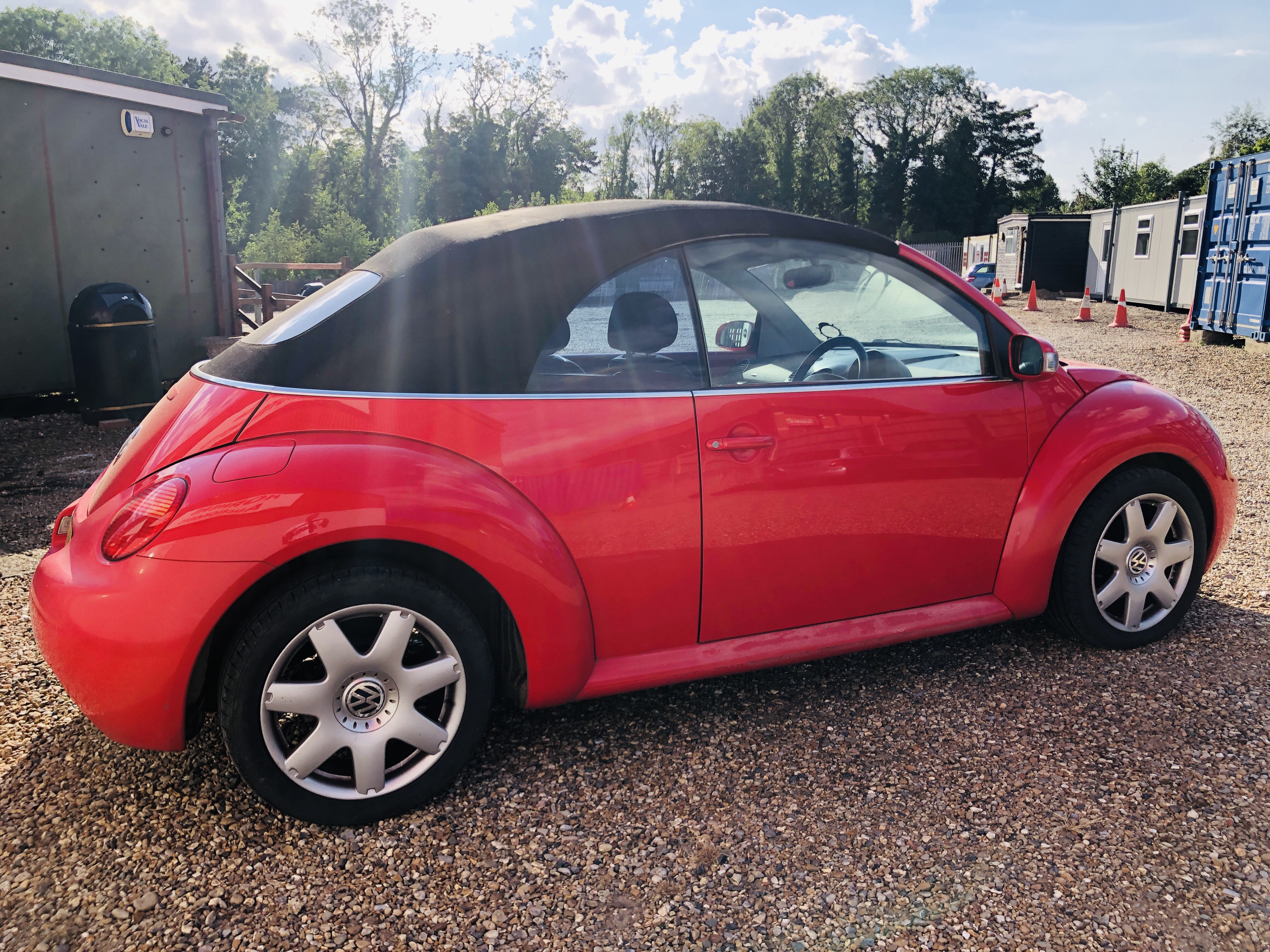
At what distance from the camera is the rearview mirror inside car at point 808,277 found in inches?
120

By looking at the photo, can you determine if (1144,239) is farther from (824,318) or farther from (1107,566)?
(824,318)

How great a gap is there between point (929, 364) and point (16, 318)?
8.99 meters

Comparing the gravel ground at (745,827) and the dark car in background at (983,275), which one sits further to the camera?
the dark car in background at (983,275)

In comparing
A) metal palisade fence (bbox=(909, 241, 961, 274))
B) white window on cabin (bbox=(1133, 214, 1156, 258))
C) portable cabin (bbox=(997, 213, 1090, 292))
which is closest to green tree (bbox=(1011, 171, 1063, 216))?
metal palisade fence (bbox=(909, 241, 961, 274))

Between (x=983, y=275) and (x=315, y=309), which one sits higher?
(x=983, y=275)

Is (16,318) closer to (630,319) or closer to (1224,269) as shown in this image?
(630,319)

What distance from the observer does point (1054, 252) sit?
2880cm

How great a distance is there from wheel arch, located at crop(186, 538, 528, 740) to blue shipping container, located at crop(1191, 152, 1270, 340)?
12.8 metres

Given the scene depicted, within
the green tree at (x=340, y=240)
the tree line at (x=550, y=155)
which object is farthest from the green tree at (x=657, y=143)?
the green tree at (x=340, y=240)

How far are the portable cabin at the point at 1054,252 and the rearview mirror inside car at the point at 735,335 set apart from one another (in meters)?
28.1

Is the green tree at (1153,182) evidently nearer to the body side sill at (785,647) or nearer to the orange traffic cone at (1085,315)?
the orange traffic cone at (1085,315)

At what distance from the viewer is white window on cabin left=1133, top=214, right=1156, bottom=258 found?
21344mm

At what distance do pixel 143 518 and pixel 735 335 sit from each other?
5.63 ft

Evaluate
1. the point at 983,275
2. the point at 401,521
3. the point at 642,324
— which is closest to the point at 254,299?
the point at 642,324
